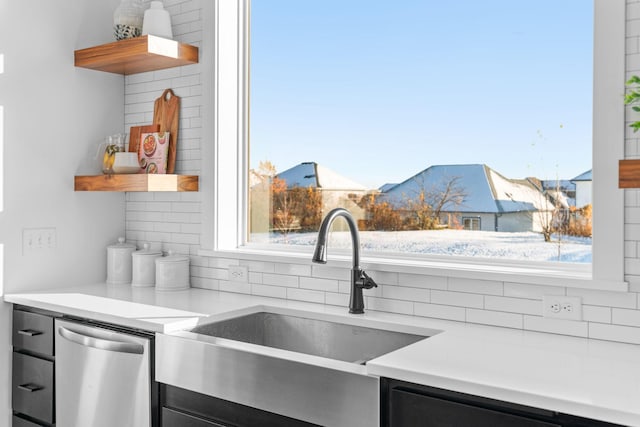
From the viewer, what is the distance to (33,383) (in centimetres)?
274

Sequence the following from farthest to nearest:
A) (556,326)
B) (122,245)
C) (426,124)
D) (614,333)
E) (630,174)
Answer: (122,245) < (426,124) < (556,326) < (614,333) < (630,174)

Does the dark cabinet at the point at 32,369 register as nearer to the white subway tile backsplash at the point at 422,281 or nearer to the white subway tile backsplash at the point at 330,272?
the white subway tile backsplash at the point at 330,272

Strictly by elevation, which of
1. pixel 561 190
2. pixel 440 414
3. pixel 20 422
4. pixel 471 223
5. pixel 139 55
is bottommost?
pixel 20 422

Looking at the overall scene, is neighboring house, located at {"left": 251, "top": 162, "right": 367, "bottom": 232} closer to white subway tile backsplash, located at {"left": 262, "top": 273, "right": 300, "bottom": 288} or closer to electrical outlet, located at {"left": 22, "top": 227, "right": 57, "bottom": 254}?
white subway tile backsplash, located at {"left": 262, "top": 273, "right": 300, "bottom": 288}

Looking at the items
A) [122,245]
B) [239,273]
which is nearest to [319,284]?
[239,273]

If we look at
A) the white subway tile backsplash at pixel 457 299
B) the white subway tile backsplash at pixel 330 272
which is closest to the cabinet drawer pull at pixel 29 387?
the white subway tile backsplash at pixel 330 272

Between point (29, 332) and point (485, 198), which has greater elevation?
point (485, 198)

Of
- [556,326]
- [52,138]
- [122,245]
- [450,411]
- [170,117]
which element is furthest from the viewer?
[122,245]

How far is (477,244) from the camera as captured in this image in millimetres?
2459

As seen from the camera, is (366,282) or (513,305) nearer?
(513,305)

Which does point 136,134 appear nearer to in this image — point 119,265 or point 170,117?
point 170,117

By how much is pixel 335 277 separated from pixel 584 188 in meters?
1.02

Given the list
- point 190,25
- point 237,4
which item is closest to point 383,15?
point 237,4

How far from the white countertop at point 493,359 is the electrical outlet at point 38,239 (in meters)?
0.36
